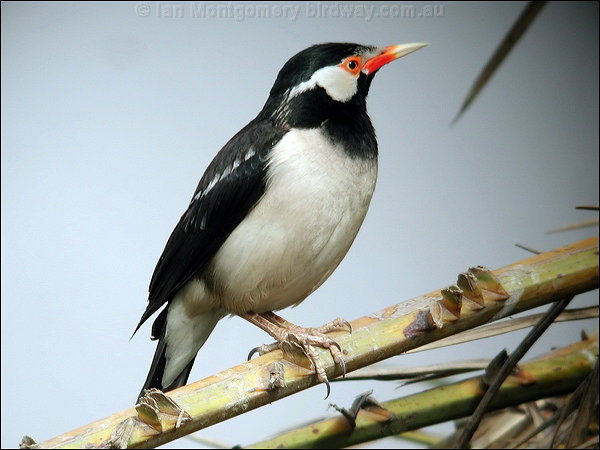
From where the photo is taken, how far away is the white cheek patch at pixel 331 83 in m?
2.74

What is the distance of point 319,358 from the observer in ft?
7.02

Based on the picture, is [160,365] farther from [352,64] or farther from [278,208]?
[352,64]

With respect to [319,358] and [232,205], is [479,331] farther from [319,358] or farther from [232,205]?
[232,205]

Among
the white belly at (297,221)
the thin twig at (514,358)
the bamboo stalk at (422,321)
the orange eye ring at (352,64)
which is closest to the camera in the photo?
the bamboo stalk at (422,321)

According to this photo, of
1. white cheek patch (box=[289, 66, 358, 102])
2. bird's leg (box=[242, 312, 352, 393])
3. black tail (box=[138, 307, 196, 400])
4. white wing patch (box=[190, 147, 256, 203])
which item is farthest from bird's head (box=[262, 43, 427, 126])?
black tail (box=[138, 307, 196, 400])

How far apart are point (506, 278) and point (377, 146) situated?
96 cm

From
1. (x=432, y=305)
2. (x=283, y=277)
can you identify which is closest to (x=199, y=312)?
(x=283, y=277)

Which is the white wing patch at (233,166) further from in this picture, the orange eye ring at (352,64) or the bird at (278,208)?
the orange eye ring at (352,64)

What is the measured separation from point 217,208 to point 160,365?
60cm

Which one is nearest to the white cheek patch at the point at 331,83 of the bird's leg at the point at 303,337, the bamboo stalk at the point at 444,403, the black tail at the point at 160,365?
the bird's leg at the point at 303,337

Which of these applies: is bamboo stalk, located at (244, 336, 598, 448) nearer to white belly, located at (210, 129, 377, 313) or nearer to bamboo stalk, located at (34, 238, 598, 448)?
bamboo stalk, located at (34, 238, 598, 448)

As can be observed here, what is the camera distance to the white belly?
2.56 m

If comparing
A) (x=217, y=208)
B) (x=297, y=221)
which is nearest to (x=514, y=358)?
(x=297, y=221)

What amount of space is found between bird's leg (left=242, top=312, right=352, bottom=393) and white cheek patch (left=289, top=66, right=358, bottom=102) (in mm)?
762
